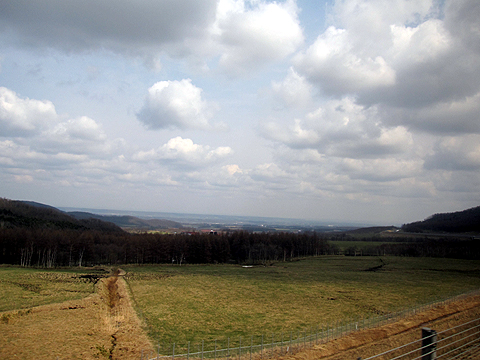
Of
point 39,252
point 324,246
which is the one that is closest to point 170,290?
point 39,252

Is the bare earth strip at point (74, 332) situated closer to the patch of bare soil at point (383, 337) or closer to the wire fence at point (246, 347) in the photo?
the wire fence at point (246, 347)

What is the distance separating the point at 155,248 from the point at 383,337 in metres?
83.8

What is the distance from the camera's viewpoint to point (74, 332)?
2414 cm

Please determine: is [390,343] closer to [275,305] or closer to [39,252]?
[275,305]

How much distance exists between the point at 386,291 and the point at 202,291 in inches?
1140

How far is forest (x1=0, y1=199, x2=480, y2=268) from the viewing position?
80.3m

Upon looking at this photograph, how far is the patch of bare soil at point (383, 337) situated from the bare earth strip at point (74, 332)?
41.5 ft

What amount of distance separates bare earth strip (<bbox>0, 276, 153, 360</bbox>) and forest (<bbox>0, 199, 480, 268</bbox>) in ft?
191

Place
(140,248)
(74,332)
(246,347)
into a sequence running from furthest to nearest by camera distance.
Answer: (140,248) → (74,332) → (246,347)


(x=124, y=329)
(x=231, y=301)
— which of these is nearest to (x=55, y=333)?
(x=124, y=329)

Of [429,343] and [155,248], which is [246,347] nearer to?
[429,343]

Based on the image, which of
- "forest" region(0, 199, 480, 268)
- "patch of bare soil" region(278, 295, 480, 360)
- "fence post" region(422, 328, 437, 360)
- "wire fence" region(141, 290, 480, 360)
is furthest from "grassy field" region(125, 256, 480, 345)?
"forest" region(0, 199, 480, 268)

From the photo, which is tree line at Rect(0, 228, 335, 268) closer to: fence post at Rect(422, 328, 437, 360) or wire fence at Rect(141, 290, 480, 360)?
wire fence at Rect(141, 290, 480, 360)

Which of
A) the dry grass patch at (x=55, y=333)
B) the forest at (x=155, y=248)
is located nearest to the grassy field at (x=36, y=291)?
the dry grass patch at (x=55, y=333)
